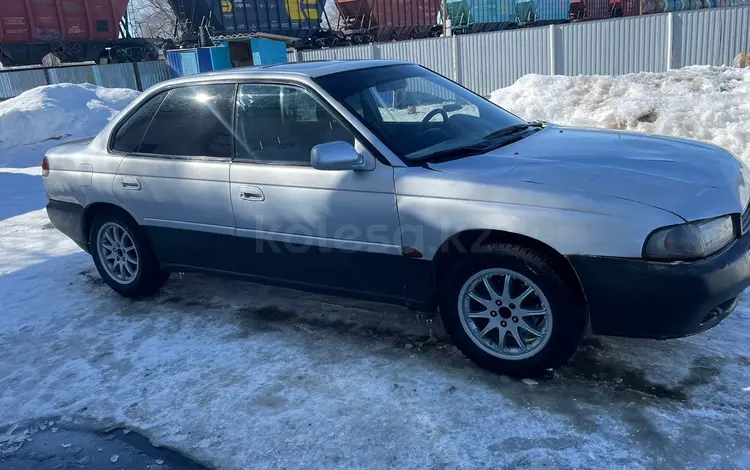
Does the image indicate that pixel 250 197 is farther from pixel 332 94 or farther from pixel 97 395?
pixel 97 395

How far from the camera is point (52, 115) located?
13.8 m

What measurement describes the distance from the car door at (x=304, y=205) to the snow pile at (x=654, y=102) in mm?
5619

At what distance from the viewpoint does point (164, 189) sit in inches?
171

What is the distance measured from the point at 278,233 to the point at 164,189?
1.04 meters

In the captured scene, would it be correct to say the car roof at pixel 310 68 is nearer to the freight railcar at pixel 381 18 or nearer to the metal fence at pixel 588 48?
the metal fence at pixel 588 48

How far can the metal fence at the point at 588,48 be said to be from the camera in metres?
14.8

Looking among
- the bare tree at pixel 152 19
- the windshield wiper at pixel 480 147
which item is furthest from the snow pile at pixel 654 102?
the bare tree at pixel 152 19

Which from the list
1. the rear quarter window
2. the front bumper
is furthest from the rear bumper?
the front bumper

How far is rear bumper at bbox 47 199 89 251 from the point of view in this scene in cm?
494

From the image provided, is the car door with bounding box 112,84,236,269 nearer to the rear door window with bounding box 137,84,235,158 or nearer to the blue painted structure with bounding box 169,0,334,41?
the rear door window with bounding box 137,84,235,158

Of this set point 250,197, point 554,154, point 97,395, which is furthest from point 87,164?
point 554,154

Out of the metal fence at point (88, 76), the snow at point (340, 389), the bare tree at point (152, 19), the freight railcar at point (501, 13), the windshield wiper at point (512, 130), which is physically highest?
the bare tree at point (152, 19)

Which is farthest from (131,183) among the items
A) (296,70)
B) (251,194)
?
(296,70)

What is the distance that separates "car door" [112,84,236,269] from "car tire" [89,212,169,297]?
15 centimetres
